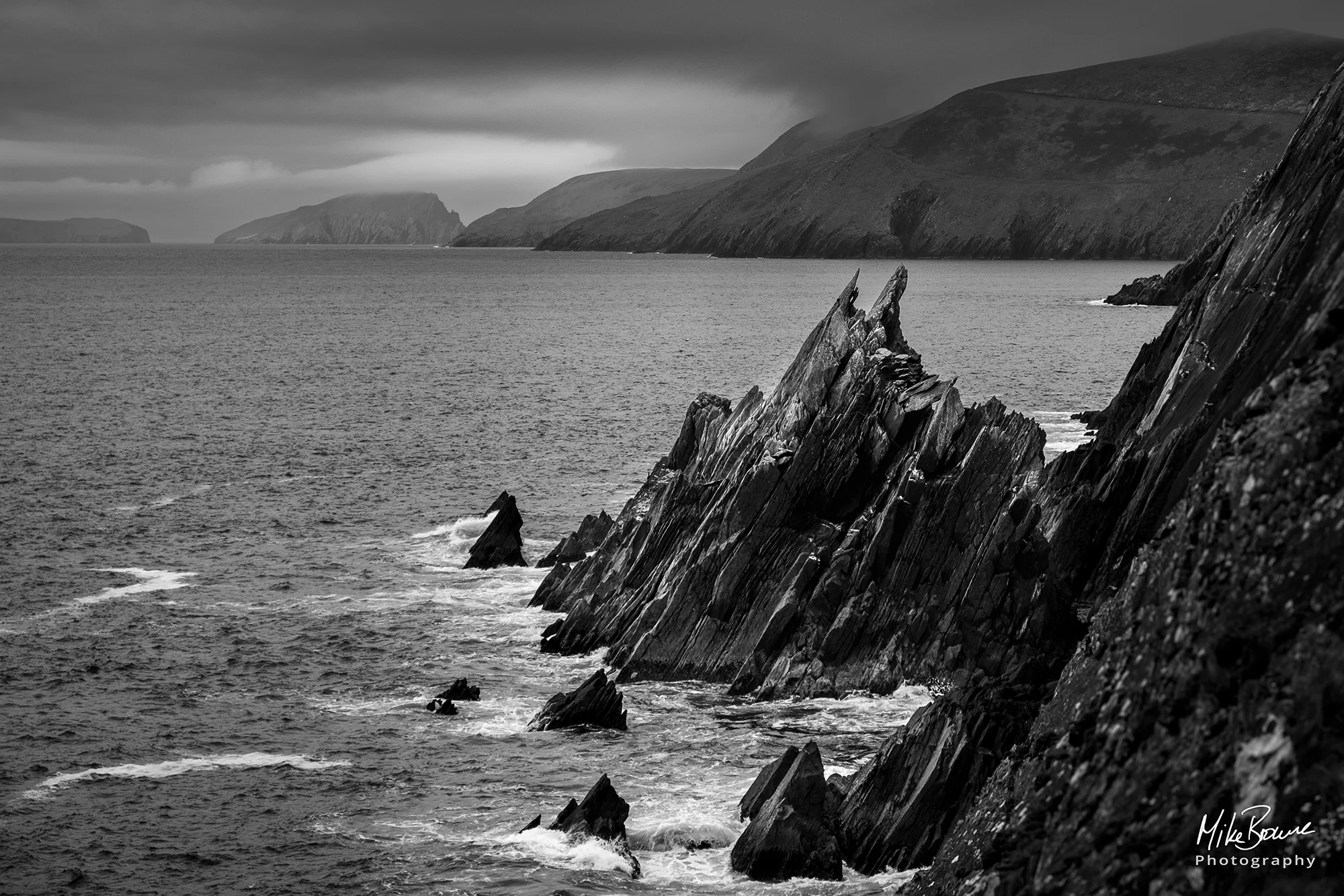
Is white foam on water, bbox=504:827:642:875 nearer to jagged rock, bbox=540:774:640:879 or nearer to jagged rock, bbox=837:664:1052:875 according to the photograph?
jagged rock, bbox=540:774:640:879

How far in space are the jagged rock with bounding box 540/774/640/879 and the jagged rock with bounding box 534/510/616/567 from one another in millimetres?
25526

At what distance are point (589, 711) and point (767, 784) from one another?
384 inches

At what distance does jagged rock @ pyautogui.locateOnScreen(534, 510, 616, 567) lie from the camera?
57.7 metres

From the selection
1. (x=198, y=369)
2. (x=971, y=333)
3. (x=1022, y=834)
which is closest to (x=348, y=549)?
(x=1022, y=834)

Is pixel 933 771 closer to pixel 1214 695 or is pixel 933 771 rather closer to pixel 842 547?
pixel 1214 695

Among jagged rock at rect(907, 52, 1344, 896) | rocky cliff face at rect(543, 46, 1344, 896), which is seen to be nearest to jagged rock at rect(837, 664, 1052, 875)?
rocky cliff face at rect(543, 46, 1344, 896)

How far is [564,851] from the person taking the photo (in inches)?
1224

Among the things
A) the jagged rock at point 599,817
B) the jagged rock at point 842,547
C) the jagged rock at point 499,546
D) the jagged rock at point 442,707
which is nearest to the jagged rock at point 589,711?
the jagged rock at point 442,707

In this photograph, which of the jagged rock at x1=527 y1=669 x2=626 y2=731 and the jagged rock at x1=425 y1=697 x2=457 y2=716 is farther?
the jagged rock at x1=425 y1=697 x2=457 y2=716

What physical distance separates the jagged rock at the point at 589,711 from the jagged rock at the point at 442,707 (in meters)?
2.82

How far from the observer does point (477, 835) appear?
32562mm

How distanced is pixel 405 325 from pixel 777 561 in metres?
155

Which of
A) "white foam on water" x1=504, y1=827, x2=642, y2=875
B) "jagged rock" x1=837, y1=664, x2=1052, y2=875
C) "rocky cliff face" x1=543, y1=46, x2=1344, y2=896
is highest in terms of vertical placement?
"rocky cliff face" x1=543, y1=46, x2=1344, y2=896

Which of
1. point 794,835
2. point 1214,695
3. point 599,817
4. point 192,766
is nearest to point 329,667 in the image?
point 192,766
